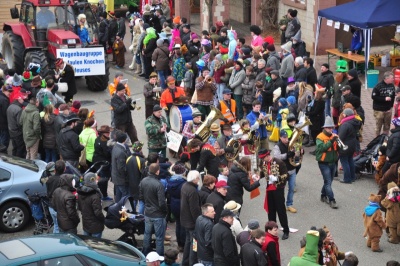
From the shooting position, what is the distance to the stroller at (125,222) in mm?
13969

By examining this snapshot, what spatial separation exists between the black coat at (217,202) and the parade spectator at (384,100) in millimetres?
6620

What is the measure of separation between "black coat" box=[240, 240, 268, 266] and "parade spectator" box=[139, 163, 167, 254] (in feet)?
7.61

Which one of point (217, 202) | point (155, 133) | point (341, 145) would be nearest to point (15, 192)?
point (155, 133)

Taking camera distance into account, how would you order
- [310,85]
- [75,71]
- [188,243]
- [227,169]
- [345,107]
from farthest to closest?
[75,71] < [310,85] < [345,107] < [227,169] < [188,243]

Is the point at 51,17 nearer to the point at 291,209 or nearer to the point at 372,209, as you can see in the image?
the point at 291,209

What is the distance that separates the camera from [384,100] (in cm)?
1855

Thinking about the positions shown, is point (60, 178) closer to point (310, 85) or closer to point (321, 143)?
point (321, 143)

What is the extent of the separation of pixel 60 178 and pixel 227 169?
9.22ft

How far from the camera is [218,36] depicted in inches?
957

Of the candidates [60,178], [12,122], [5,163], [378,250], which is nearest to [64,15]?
[12,122]

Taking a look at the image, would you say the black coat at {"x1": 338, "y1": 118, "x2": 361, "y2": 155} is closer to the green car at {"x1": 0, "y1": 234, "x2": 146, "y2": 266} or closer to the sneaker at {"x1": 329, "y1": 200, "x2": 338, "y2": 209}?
the sneaker at {"x1": 329, "y1": 200, "x2": 338, "y2": 209}

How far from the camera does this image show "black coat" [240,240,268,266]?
11.6 meters

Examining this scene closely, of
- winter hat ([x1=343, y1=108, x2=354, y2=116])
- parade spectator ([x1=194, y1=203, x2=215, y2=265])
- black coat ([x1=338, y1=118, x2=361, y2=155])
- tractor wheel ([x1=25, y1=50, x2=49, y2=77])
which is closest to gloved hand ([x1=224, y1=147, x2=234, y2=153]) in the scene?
black coat ([x1=338, y1=118, x2=361, y2=155])

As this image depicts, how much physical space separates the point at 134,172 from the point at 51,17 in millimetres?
10573
